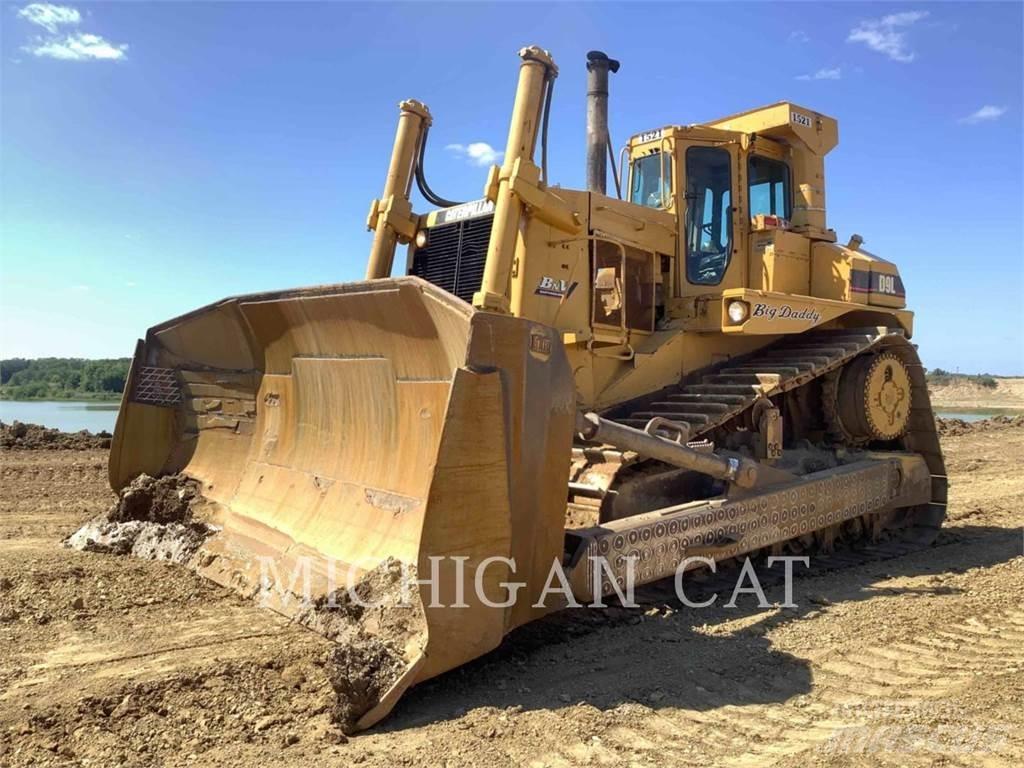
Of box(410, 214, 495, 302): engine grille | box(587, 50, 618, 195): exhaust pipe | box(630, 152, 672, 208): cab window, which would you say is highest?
box(587, 50, 618, 195): exhaust pipe

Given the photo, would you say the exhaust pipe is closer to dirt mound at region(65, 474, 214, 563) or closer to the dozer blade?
the dozer blade

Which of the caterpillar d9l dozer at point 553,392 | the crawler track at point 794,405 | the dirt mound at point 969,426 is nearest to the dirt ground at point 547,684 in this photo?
the caterpillar d9l dozer at point 553,392

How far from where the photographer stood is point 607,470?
5176mm

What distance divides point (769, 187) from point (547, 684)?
5.11 metres

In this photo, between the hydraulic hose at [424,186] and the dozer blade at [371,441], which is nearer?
the dozer blade at [371,441]

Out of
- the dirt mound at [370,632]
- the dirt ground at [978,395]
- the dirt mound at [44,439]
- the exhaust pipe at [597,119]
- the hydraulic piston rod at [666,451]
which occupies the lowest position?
the dirt mound at [370,632]

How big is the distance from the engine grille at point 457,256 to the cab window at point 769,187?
7.99 ft

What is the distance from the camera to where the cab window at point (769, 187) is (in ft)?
23.5

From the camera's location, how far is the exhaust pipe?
8.20 m

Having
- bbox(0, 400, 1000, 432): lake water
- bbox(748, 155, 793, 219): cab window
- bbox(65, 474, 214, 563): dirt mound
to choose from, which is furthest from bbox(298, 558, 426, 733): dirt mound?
bbox(0, 400, 1000, 432): lake water

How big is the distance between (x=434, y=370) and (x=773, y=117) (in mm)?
4470

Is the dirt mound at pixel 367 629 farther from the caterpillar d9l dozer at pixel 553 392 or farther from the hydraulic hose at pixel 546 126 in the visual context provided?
the hydraulic hose at pixel 546 126

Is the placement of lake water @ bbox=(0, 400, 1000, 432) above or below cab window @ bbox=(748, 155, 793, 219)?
below

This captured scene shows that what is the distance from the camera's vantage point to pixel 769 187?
24.0 feet
